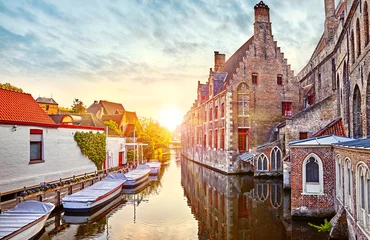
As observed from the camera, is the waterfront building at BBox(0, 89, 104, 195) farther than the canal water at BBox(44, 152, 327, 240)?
Yes

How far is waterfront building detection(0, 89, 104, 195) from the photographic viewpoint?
55.9ft

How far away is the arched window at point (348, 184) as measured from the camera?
10.2m

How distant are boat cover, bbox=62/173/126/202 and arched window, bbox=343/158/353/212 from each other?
11.4 meters

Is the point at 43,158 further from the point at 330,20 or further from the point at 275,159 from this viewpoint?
the point at 330,20

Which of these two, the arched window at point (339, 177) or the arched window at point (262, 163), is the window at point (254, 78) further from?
the arched window at point (339, 177)

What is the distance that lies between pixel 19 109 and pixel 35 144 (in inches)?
92.3

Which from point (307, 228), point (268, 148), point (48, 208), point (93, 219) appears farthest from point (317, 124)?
point (48, 208)

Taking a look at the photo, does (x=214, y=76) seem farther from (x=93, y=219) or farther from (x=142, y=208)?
(x=93, y=219)

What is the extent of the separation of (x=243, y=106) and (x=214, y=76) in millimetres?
7477

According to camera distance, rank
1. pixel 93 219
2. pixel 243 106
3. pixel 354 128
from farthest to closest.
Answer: pixel 243 106
pixel 354 128
pixel 93 219

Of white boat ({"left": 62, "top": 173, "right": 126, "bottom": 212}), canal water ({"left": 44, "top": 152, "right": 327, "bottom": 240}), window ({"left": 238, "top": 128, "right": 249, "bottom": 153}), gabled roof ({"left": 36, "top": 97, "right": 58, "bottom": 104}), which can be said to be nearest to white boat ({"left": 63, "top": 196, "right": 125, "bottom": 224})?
canal water ({"left": 44, "top": 152, "right": 327, "bottom": 240})

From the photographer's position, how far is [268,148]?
27.5m

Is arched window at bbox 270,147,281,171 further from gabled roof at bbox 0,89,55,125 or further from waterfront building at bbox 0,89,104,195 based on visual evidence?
gabled roof at bbox 0,89,55,125

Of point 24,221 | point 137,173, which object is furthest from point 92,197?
point 137,173
